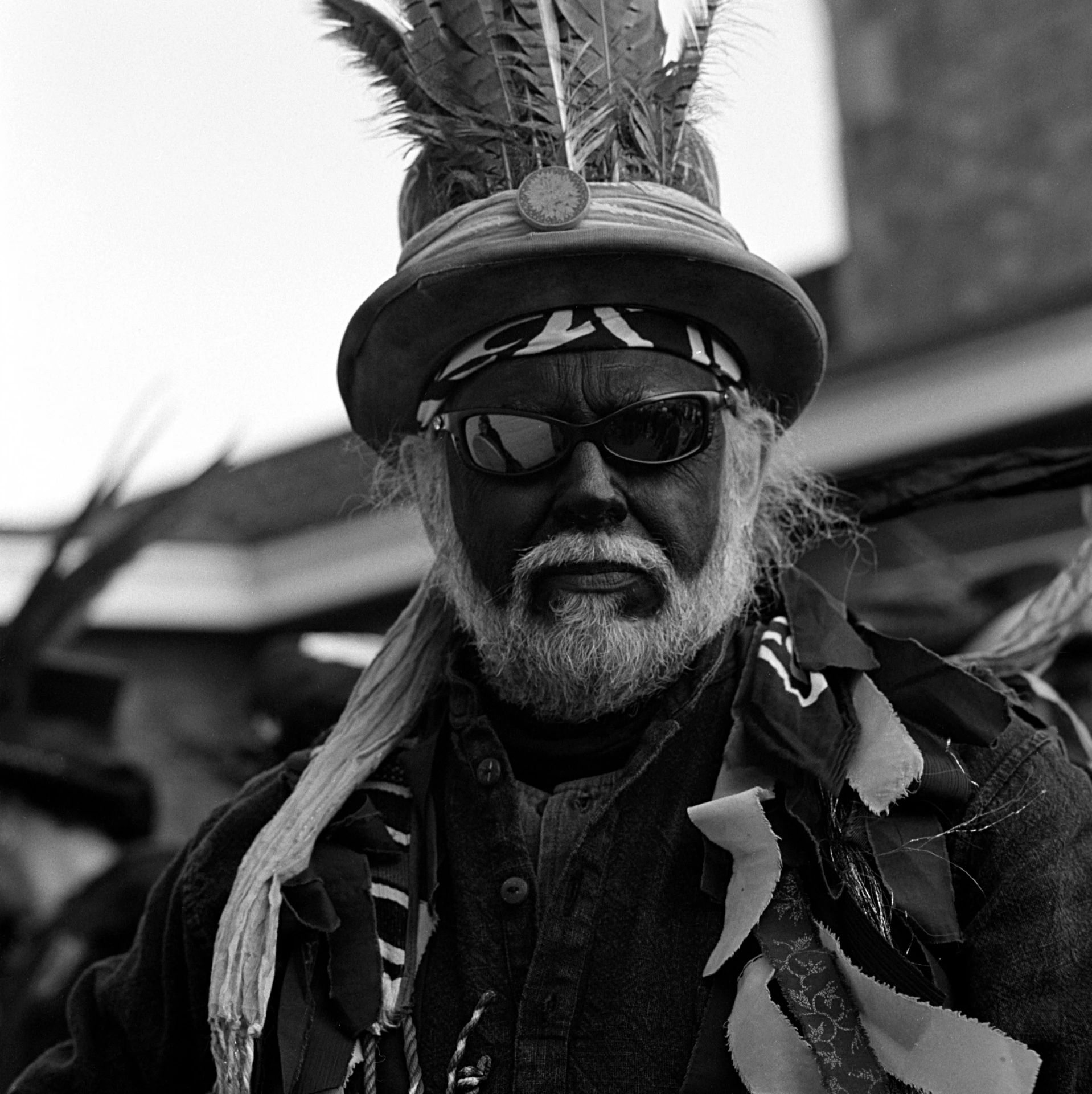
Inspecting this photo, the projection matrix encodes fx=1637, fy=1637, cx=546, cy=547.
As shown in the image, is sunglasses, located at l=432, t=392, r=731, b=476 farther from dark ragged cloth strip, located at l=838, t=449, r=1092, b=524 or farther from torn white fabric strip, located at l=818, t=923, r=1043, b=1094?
torn white fabric strip, located at l=818, t=923, r=1043, b=1094

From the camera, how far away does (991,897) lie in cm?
187

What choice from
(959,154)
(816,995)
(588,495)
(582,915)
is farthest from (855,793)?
(959,154)

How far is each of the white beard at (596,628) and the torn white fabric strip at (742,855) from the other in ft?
0.89

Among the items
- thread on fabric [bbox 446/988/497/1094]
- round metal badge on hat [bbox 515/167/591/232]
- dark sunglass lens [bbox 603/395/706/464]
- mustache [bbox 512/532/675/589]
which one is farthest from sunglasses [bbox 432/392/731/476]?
thread on fabric [bbox 446/988/497/1094]

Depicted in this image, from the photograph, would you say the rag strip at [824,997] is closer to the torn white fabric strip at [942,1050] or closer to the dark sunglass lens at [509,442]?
the torn white fabric strip at [942,1050]

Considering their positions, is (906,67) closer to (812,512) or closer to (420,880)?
(812,512)

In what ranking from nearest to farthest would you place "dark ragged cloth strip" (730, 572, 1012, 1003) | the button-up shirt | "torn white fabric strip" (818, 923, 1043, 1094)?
1. "torn white fabric strip" (818, 923, 1043, 1094)
2. "dark ragged cloth strip" (730, 572, 1012, 1003)
3. the button-up shirt

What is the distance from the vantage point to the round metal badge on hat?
86.1 inches

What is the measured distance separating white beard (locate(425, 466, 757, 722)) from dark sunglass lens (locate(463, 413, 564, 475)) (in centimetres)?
11

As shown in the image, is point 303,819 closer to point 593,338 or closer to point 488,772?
point 488,772

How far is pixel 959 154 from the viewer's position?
28.0 ft

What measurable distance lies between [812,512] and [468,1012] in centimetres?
115

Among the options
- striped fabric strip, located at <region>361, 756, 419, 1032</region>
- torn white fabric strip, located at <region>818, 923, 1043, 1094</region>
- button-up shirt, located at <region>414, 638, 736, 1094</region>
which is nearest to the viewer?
torn white fabric strip, located at <region>818, 923, 1043, 1094</region>

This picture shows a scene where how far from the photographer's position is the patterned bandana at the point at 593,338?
2236mm
